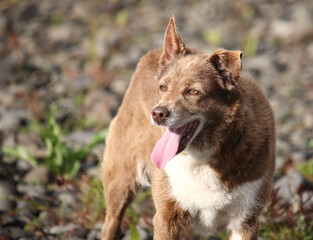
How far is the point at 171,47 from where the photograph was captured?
14.6 ft

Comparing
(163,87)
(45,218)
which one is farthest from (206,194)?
(45,218)

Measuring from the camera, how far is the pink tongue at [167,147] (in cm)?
394

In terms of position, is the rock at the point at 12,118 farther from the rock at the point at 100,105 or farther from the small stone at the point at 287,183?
the small stone at the point at 287,183

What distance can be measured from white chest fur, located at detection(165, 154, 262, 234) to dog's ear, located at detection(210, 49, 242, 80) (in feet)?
2.60

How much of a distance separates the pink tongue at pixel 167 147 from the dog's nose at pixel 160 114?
225mm

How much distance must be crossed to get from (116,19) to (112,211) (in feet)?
24.6

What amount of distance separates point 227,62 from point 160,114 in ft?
2.41

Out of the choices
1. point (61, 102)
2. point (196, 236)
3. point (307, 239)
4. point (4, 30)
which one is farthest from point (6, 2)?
point (307, 239)

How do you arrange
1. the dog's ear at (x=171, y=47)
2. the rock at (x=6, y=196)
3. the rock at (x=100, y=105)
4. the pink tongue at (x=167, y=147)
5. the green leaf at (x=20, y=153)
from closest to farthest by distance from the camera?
the pink tongue at (x=167, y=147) → the dog's ear at (x=171, y=47) → the rock at (x=6, y=196) → the green leaf at (x=20, y=153) → the rock at (x=100, y=105)

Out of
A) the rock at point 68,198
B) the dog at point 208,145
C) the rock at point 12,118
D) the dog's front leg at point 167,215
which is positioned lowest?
the rock at point 68,198

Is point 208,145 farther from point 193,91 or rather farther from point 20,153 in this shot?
point 20,153

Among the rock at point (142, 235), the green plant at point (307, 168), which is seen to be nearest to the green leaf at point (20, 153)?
the rock at point (142, 235)

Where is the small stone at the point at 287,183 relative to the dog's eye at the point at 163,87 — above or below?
below

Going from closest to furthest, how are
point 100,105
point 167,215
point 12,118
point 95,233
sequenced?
point 167,215 → point 95,233 → point 12,118 → point 100,105
